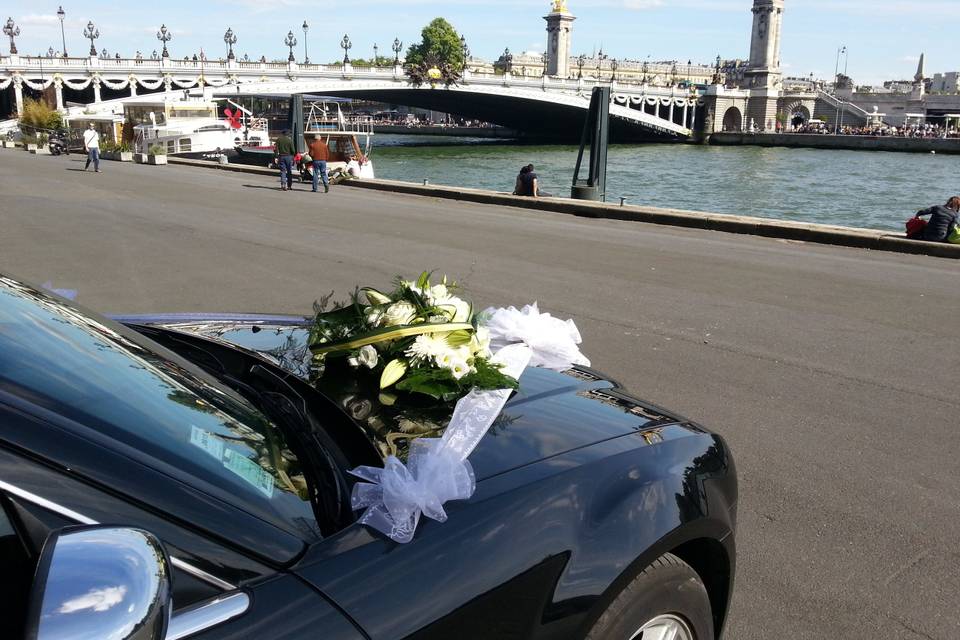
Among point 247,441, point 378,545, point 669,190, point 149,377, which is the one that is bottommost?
point 669,190

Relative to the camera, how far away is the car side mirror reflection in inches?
39.4

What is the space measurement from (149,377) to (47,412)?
44 centimetres

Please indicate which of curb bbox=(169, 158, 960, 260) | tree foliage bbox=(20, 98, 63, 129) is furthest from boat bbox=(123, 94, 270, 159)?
curb bbox=(169, 158, 960, 260)

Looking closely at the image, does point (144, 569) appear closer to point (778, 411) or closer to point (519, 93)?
point (778, 411)

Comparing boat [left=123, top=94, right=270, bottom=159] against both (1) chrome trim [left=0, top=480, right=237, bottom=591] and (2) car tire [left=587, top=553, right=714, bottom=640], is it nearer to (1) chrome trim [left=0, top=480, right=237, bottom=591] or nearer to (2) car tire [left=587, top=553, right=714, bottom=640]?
(2) car tire [left=587, top=553, right=714, bottom=640]

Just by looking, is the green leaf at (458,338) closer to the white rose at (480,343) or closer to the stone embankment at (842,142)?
the white rose at (480,343)

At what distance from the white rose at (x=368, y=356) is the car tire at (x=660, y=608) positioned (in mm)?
927

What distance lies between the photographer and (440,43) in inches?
4850

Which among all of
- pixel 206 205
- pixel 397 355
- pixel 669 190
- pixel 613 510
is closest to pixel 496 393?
pixel 397 355

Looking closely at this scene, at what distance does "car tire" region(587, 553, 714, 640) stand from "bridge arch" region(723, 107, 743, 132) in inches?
3837

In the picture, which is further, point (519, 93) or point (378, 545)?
point (519, 93)

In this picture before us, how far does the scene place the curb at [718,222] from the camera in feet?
39.8

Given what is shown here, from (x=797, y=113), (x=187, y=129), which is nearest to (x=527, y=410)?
(x=187, y=129)

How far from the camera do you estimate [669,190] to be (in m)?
37.2
